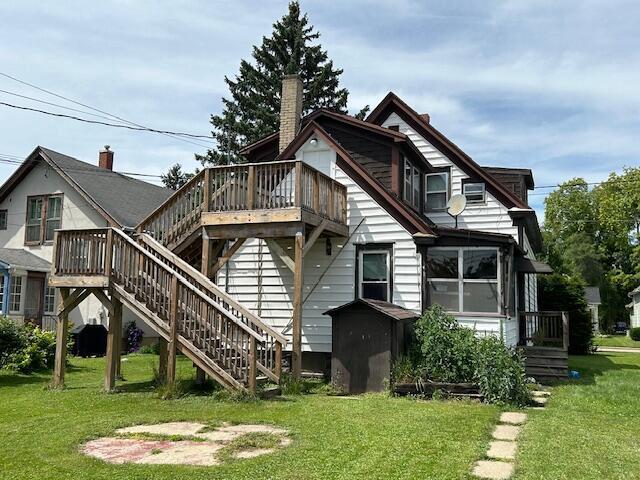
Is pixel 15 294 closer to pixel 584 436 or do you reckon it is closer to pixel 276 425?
pixel 276 425

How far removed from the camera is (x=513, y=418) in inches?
356

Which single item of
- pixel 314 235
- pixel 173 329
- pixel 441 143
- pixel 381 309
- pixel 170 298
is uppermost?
pixel 441 143

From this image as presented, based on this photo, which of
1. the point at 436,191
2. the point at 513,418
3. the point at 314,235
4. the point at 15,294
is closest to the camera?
the point at 513,418

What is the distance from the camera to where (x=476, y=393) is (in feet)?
34.6

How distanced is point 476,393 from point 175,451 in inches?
232

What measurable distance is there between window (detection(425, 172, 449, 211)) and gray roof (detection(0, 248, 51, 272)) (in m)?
13.7

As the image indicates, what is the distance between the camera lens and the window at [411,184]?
15.9 meters

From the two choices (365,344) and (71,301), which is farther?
(71,301)

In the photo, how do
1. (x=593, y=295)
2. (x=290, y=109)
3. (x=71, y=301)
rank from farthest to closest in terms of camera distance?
(x=593, y=295) → (x=290, y=109) → (x=71, y=301)

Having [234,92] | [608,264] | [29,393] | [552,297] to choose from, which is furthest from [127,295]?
[608,264]

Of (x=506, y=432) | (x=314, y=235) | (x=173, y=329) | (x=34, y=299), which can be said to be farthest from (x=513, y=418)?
(x=34, y=299)

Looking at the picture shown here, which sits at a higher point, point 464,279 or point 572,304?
point 464,279

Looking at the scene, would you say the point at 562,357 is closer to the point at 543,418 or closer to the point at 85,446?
the point at 543,418

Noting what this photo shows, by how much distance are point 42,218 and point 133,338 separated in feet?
20.6
